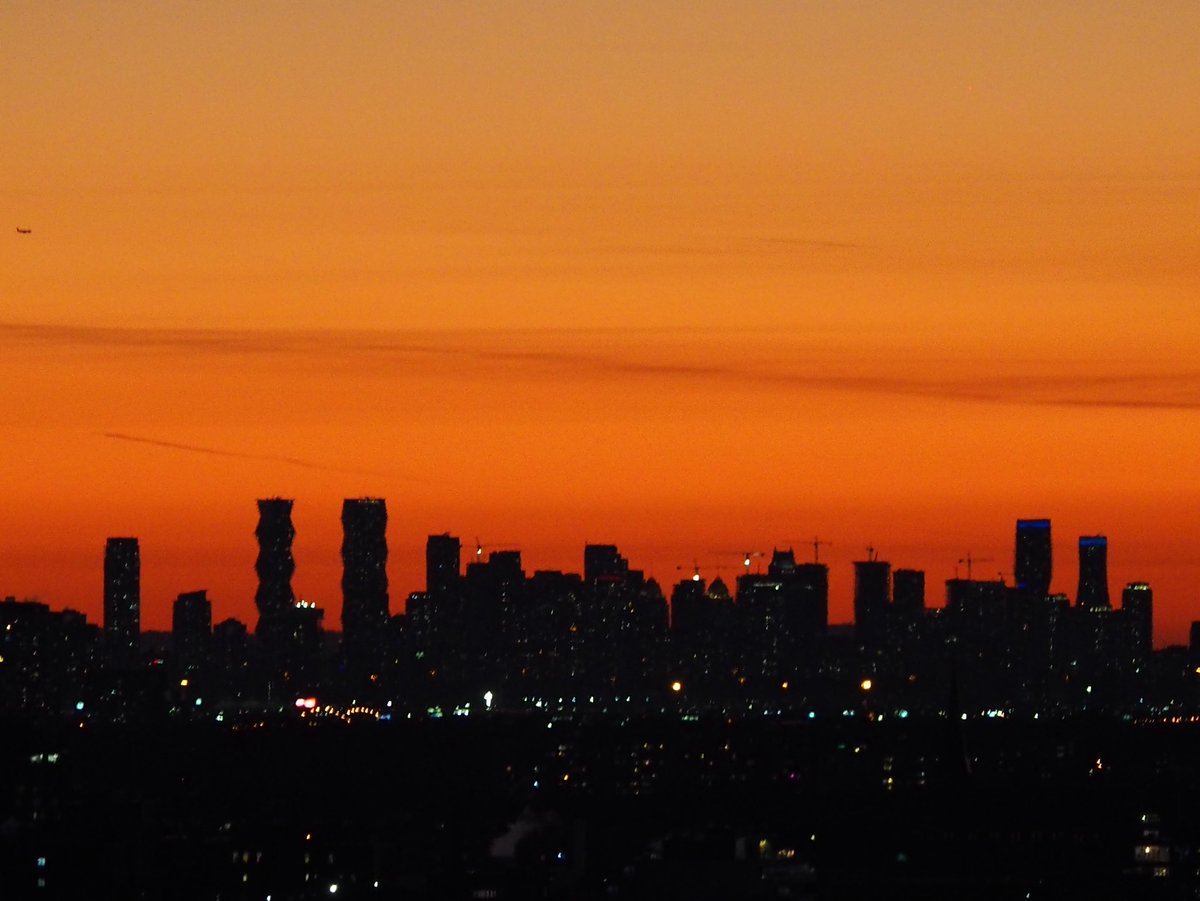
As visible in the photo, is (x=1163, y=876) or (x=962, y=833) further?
(x=962, y=833)

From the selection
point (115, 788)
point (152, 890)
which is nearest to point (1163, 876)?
point (152, 890)

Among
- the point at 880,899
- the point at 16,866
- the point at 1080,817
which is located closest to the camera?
the point at 16,866

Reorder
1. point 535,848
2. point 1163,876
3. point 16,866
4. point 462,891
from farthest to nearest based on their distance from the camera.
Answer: point 535,848 → point 1163,876 → point 462,891 → point 16,866

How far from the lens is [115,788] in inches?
6924

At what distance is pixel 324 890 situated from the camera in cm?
11725

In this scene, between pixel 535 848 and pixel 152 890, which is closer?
pixel 152 890

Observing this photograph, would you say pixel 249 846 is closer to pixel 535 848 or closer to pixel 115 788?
pixel 535 848

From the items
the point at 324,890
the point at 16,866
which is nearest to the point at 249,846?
the point at 324,890

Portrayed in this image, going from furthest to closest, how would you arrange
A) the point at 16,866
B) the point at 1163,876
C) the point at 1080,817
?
1. the point at 1080,817
2. the point at 1163,876
3. the point at 16,866

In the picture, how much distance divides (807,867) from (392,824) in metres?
50.7

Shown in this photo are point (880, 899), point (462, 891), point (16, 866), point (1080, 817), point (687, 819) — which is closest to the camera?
point (16, 866)

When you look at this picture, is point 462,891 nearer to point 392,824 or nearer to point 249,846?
point 249,846

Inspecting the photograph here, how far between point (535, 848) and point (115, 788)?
4392 centimetres

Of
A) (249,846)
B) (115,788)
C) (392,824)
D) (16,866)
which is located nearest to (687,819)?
(392,824)
